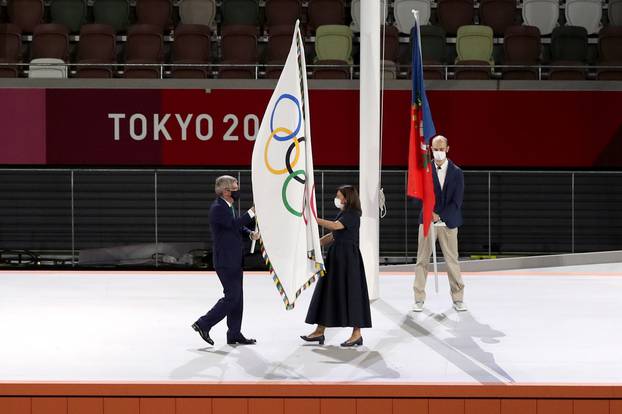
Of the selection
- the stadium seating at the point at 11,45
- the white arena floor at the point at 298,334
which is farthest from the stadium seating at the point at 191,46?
the white arena floor at the point at 298,334

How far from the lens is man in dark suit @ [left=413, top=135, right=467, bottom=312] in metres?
8.38

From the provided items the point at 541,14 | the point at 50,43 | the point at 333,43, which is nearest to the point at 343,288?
the point at 333,43

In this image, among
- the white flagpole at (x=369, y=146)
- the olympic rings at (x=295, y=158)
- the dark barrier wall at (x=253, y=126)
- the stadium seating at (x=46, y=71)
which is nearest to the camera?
the olympic rings at (x=295, y=158)

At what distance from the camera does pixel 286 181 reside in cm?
658

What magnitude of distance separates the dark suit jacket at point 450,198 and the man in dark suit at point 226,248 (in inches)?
85.2

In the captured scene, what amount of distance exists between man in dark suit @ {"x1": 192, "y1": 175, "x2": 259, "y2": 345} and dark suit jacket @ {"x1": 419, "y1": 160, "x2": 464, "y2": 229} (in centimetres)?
217

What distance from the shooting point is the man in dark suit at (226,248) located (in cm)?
676

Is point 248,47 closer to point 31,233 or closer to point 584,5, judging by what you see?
point 31,233

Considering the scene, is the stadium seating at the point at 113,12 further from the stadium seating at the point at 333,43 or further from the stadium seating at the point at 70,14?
the stadium seating at the point at 333,43

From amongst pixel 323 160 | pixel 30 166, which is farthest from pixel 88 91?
pixel 323 160

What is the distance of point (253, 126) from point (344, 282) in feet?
28.4

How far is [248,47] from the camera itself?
16.3 metres

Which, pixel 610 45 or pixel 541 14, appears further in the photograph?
pixel 541 14

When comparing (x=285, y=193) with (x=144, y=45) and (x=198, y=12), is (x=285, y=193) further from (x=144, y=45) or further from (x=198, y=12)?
(x=198, y=12)
